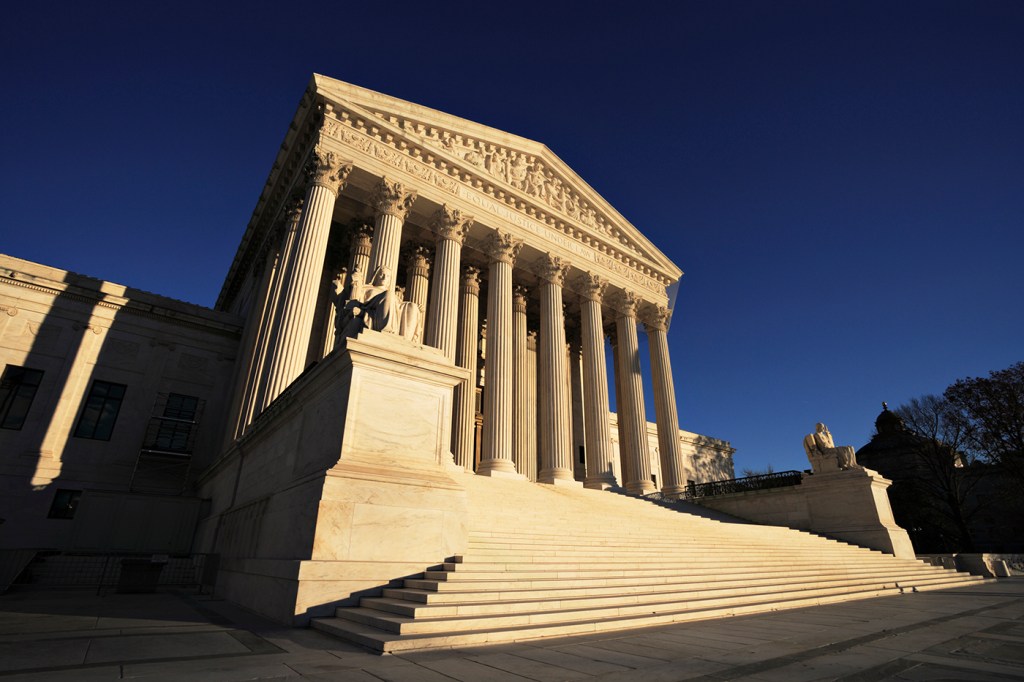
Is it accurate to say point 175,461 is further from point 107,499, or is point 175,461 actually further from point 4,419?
point 4,419

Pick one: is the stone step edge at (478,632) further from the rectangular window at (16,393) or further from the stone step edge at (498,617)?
the rectangular window at (16,393)

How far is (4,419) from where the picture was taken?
20.2m

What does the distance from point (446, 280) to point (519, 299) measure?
26.8 feet

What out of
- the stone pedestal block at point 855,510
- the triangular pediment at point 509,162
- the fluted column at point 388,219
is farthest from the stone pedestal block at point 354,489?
the stone pedestal block at point 855,510

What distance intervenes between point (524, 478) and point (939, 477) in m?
32.2

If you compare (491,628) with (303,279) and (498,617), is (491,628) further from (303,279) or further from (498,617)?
(303,279)

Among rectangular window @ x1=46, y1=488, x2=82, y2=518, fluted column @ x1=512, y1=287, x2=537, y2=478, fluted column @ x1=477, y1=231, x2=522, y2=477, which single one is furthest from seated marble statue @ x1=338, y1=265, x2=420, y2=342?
rectangular window @ x1=46, y1=488, x2=82, y2=518

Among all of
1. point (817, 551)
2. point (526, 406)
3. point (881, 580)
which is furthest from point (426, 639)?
point (526, 406)

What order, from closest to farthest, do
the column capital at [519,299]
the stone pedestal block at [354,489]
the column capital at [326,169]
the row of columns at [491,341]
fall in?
the stone pedestal block at [354,489]
the row of columns at [491,341]
the column capital at [326,169]
the column capital at [519,299]

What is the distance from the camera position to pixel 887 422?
53156 mm

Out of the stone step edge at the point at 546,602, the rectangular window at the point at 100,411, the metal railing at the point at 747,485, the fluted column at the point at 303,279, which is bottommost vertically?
the stone step edge at the point at 546,602

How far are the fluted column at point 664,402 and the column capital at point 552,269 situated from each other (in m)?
8.55

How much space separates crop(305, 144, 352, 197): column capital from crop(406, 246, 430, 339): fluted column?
Answer: 19.8ft

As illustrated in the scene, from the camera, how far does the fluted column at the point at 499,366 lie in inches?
842
